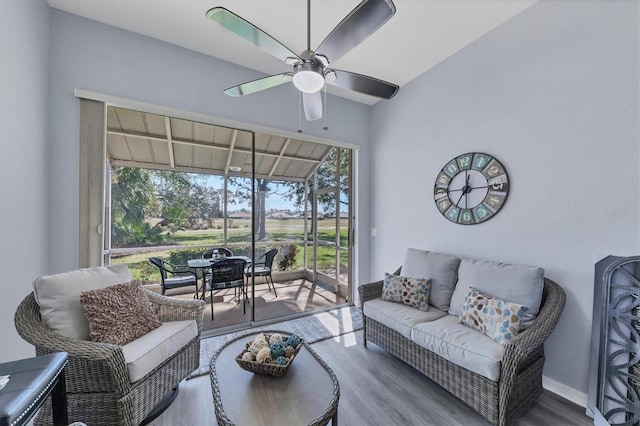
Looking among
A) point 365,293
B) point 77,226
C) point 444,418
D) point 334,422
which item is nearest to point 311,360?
point 334,422

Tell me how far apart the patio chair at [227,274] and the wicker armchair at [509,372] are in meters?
2.27

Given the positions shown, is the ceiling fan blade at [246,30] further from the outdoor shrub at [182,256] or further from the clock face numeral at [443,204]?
the outdoor shrub at [182,256]

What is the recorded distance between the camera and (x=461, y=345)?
68.6 inches

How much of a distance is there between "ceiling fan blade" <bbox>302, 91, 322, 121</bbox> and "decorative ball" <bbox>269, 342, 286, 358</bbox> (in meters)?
1.80

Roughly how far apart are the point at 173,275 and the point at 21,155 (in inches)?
87.0

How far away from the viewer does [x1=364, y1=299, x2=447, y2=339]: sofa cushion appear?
2.14 meters

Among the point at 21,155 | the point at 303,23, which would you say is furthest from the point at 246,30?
the point at 21,155

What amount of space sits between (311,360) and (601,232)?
2.23 metres

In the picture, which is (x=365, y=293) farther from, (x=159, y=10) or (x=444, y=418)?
(x=159, y=10)

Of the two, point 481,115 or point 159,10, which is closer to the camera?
point 159,10

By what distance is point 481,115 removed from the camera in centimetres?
254

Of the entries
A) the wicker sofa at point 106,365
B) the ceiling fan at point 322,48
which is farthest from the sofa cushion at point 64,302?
the ceiling fan at point 322,48

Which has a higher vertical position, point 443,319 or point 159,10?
point 159,10

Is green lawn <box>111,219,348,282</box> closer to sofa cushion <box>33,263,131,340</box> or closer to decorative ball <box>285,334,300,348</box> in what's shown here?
sofa cushion <box>33,263,131,340</box>
